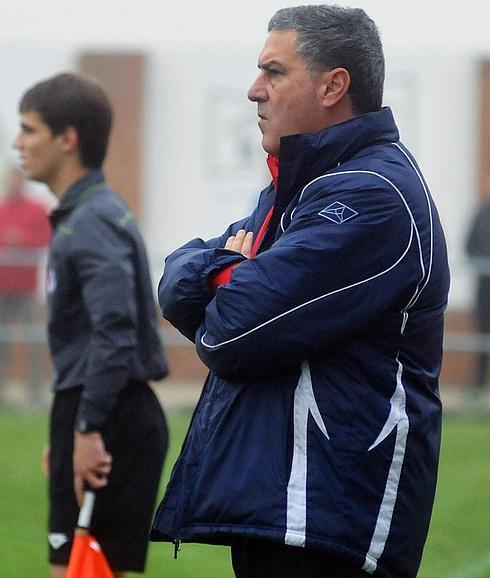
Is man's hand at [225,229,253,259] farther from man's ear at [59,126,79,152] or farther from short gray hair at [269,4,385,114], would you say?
man's ear at [59,126,79,152]

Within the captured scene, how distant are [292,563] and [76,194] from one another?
6.49ft

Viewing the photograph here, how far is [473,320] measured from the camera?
13828 mm

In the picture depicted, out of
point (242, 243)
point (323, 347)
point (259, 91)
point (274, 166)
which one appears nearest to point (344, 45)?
point (259, 91)

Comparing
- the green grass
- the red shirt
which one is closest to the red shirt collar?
the green grass

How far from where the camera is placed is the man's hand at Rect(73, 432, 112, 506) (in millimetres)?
4547

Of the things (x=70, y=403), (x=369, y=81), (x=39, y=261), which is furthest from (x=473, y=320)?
(x=369, y=81)

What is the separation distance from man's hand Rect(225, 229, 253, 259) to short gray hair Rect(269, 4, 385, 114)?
1.34 ft

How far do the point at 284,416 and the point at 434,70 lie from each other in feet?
42.5

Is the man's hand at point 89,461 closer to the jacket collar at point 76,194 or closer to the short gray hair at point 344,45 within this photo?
the jacket collar at point 76,194

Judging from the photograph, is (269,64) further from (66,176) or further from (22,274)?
(22,274)

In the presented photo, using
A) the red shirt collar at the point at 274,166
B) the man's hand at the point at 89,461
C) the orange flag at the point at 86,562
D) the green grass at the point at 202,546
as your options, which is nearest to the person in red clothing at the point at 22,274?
the green grass at the point at 202,546

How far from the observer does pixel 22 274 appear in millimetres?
12758

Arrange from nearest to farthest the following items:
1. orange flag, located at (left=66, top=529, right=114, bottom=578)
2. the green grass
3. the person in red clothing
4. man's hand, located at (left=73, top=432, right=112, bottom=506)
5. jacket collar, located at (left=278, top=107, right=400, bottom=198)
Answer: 1. jacket collar, located at (left=278, top=107, right=400, bottom=198)
2. orange flag, located at (left=66, top=529, right=114, bottom=578)
3. man's hand, located at (left=73, top=432, right=112, bottom=506)
4. the green grass
5. the person in red clothing

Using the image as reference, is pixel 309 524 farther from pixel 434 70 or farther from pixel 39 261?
pixel 434 70
